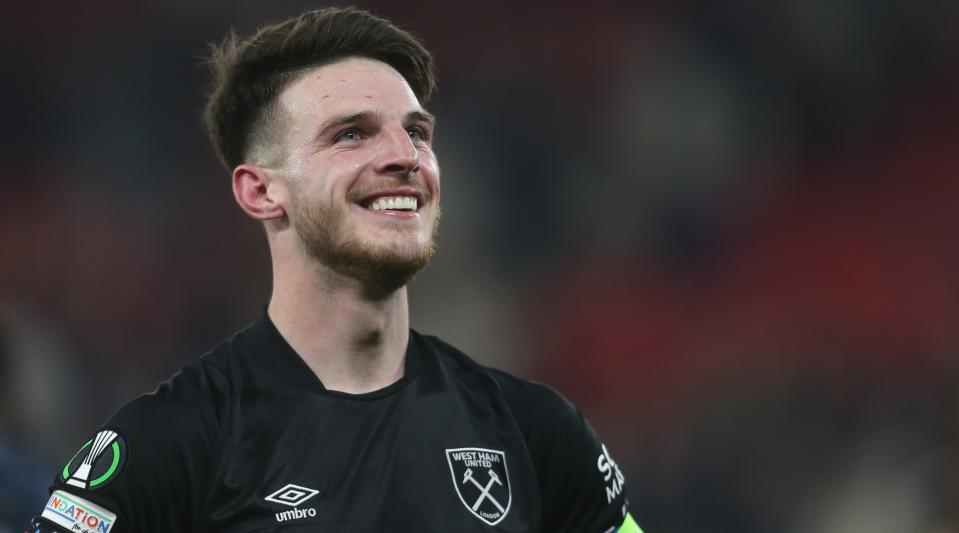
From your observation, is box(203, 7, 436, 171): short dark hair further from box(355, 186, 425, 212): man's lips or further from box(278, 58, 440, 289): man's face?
box(355, 186, 425, 212): man's lips

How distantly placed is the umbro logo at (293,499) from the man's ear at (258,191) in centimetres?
68

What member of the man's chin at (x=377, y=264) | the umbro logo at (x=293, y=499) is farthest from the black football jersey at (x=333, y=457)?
the man's chin at (x=377, y=264)

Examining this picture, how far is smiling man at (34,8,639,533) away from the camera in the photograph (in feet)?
7.92

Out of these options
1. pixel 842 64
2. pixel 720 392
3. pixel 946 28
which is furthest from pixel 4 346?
pixel 946 28

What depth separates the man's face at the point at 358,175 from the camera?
8.79 ft

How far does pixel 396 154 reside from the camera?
8.98 ft

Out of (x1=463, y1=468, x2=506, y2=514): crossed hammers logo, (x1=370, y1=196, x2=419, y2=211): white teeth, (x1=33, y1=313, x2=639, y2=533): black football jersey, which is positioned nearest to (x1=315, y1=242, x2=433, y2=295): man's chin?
(x1=370, y1=196, x2=419, y2=211): white teeth

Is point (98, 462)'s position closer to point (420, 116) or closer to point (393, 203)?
point (393, 203)

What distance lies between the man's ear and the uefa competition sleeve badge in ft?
2.18

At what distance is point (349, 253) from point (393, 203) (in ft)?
0.51

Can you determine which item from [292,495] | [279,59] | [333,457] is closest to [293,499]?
[292,495]

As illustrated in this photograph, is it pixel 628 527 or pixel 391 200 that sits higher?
pixel 391 200

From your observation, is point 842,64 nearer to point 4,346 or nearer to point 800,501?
point 800,501

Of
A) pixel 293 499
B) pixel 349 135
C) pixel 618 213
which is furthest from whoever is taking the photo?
pixel 618 213
